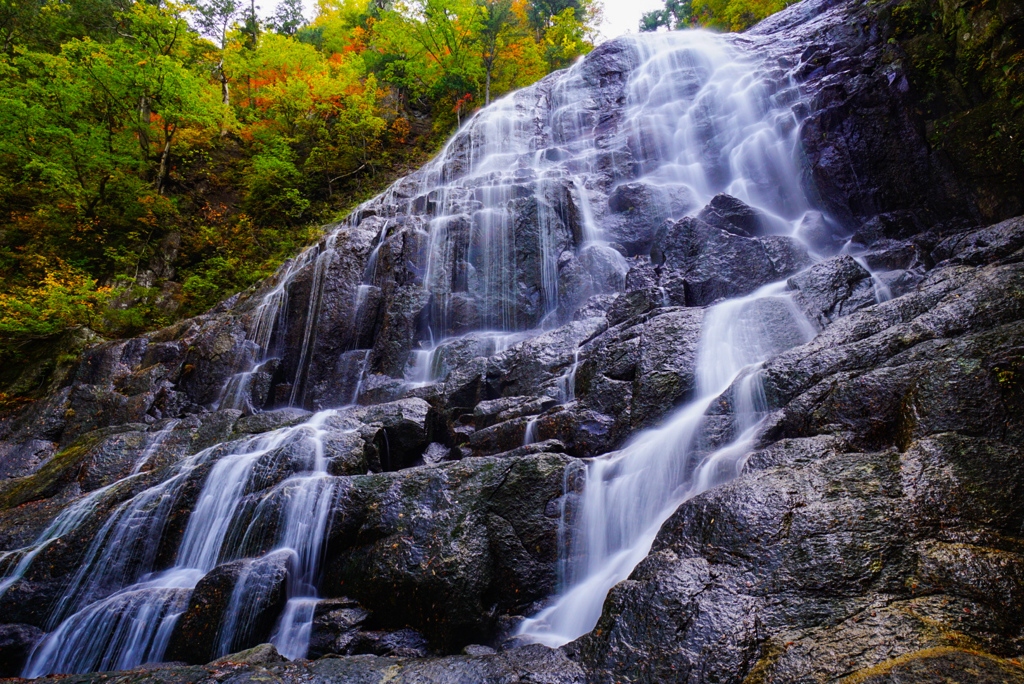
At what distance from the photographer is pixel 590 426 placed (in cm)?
663

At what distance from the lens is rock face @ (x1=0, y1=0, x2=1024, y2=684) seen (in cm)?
304

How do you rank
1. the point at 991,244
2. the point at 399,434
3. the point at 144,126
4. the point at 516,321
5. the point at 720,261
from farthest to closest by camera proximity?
1. the point at 144,126
2. the point at 516,321
3. the point at 720,261
4. the point at 399,434
5. the point at 991,244

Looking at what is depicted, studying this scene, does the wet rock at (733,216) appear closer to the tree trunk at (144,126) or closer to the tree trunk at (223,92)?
the tree trunk at (144,126)

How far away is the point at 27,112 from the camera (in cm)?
1559

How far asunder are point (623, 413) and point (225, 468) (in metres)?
5.54

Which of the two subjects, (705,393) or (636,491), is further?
(705,393)

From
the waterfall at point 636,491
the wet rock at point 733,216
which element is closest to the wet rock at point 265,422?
the waterfall at point 636,491

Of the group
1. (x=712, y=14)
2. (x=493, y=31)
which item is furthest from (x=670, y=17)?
(x=493, y=31)

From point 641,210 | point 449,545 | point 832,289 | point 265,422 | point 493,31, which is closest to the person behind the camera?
point 449,545

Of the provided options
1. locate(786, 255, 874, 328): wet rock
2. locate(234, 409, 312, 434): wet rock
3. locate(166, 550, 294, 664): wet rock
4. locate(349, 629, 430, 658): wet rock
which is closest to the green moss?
locate(234, 409, 312, 434): wet rock

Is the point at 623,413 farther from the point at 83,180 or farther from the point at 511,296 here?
the point at 83,180

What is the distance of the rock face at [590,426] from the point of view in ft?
9.96

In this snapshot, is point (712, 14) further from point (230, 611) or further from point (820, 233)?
point (230, 611)

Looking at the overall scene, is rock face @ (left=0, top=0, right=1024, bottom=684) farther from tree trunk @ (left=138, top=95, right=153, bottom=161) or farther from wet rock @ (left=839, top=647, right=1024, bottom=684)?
tree trunk @ (left=138, top=95, right=153, bottom=161)
